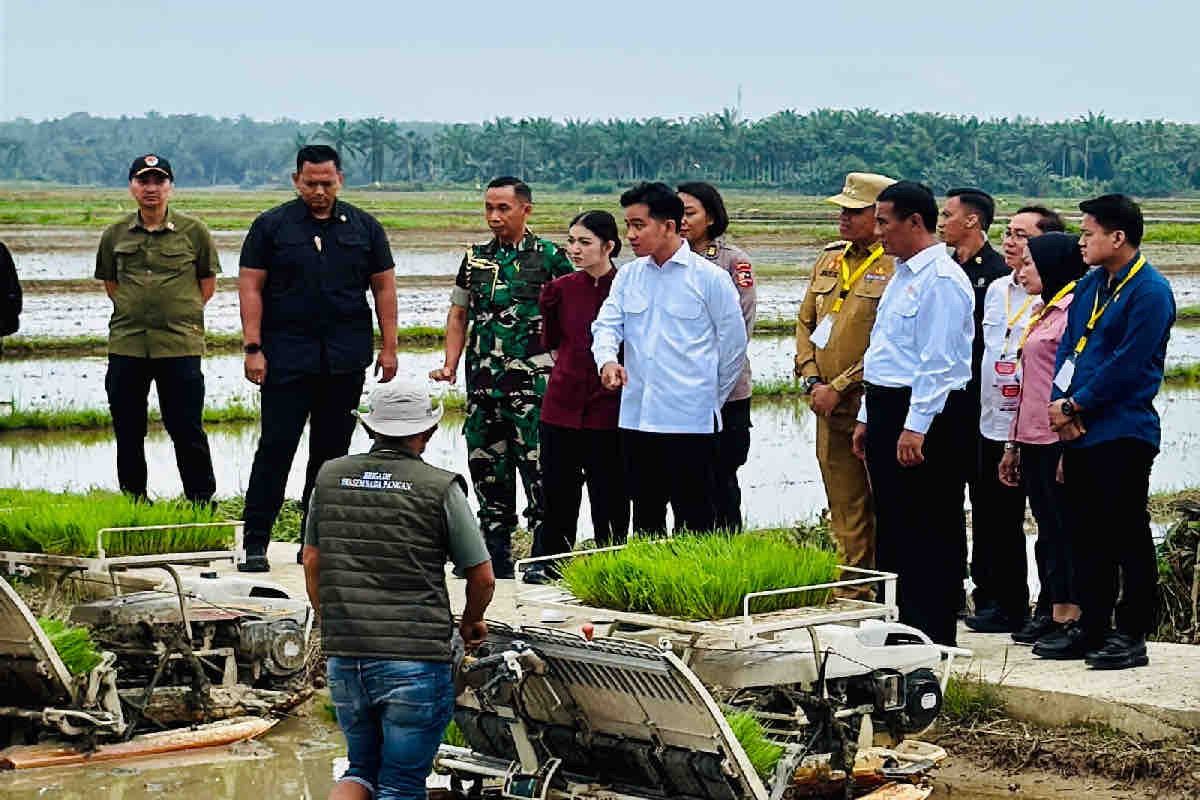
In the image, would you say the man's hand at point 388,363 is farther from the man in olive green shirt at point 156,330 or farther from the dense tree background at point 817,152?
the dense tree background at point 817,152

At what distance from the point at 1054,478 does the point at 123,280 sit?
5.37 metres

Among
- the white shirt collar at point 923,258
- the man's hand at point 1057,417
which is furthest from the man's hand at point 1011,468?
the white shirt collar at point 923,258

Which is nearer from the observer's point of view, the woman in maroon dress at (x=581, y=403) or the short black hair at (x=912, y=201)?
the short black hair at (x=912, y=201)

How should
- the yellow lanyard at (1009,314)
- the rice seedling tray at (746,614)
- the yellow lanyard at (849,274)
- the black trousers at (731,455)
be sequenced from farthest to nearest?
the black trousers at (731,455) < the yellow lanyard at (849,274) < the yellow lanyard at (1009,314) < the rice seedling tray at (746,614)

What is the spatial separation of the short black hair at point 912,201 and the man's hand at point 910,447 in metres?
0.83

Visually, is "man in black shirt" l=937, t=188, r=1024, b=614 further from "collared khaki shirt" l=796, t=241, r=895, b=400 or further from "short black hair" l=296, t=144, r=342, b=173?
"short black hair" l=296, t=144, r=342, b=173

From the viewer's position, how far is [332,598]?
539 centimetres

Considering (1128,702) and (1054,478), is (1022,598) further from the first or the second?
(1128,702)

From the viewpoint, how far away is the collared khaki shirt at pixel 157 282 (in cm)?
1055

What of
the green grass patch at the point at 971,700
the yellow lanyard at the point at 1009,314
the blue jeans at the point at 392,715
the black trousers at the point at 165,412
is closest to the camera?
the blue jeans at the point at 392,715

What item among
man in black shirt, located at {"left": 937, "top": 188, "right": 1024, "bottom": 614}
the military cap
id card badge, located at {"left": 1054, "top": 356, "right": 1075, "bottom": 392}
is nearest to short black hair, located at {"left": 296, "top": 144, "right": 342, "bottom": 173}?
the military cap

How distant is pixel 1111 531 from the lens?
7398mm

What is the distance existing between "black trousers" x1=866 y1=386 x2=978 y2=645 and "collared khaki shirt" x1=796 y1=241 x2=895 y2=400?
69cm

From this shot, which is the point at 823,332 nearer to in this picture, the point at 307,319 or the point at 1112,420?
the point at 1112,420
